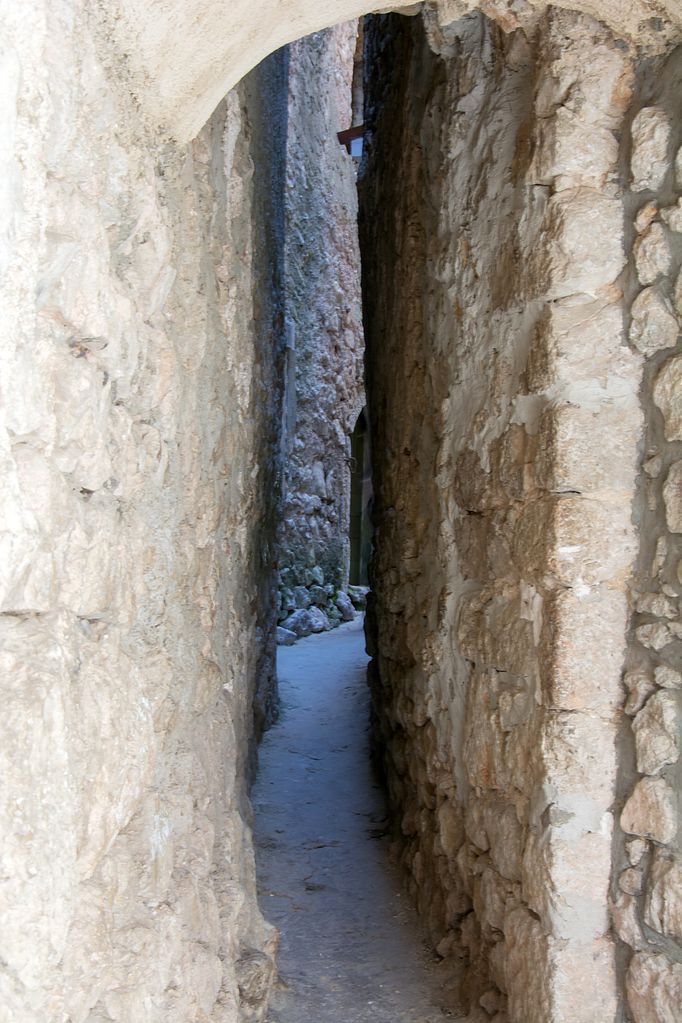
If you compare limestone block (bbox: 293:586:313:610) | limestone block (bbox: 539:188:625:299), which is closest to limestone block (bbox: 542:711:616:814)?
limestone block (bbox: 539:188:625:299)

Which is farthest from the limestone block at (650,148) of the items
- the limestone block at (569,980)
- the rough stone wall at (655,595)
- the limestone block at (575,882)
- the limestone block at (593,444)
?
the limestone block at (569,980)

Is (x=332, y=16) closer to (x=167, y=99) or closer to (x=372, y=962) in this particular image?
Answer: (x=167, y=99)

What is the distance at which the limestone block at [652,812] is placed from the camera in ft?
5.49

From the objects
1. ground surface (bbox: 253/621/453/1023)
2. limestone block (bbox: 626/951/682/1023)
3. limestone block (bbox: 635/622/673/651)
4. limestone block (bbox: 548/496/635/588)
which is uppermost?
limestone block (bbox: 548/496/635/588)

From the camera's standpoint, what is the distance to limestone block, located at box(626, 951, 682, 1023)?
1.63 metres

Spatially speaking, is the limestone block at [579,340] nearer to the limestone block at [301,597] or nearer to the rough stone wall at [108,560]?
the rough stone wall at [108,560]

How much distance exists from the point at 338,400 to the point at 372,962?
560 cm

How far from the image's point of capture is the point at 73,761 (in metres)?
1.06

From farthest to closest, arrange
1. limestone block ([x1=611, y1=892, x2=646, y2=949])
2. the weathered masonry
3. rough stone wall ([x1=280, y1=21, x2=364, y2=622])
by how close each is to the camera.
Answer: rough stone wall ([x1=280, y1=21, x2=364, y2=622]) < limestone block ([x1=611, y1=892, x2=646, y2=949]) < the weathered masonry

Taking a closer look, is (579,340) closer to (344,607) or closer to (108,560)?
(108,560)

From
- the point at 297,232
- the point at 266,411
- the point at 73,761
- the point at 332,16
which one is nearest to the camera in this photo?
the point at 73,761

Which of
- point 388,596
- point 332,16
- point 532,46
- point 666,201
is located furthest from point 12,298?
point 388,596

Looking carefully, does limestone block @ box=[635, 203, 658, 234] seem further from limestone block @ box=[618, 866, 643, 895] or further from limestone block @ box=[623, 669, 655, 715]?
limestone block @ box=[618, 866, 643, 895]

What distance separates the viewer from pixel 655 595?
1.74 meters
